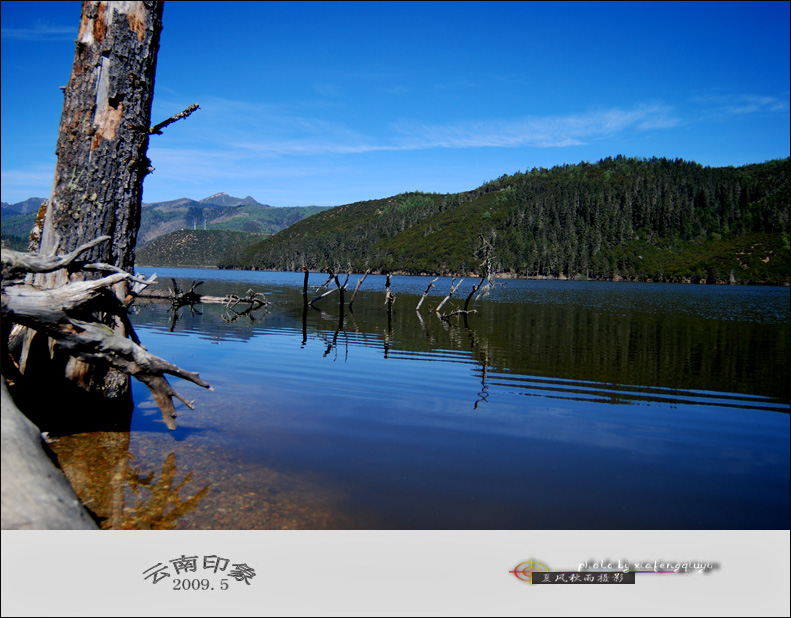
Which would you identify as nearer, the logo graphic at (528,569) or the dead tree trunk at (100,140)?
the logo graphic at (528,569)

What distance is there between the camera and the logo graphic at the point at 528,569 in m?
4.47

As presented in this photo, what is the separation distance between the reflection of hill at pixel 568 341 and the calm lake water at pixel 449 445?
0.21 meters

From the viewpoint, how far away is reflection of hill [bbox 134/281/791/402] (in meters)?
16.9

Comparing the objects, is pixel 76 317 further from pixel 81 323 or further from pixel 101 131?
pixel 101 131

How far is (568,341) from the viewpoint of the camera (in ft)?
80.4

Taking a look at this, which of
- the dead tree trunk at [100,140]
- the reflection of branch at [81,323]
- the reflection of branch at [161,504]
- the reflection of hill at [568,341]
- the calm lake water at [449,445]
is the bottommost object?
the reflection of branch at [161,504]

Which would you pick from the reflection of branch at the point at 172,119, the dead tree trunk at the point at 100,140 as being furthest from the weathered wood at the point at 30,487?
the reflection of branch at the point at 172,119

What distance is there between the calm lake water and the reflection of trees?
27 mm

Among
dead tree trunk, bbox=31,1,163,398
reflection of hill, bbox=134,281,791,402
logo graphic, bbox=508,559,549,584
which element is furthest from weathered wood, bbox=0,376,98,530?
reflection of hill, bbox=134,281,791,402

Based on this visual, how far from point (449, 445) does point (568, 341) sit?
56.0 ft

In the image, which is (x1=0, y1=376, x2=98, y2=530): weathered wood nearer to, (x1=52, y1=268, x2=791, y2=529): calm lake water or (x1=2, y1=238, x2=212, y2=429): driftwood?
(x1=52, y1=268, x2=791, y2=529): calm lake water

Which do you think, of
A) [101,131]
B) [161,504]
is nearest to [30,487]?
[161,504]

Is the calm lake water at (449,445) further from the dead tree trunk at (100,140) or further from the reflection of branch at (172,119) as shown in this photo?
the reflection of branch at (172,119)

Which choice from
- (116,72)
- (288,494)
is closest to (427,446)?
(288,494)
